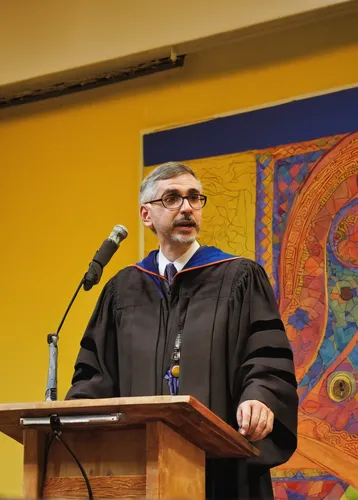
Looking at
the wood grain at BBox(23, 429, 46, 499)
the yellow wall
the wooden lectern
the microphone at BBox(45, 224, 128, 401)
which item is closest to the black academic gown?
the microphone at BBox(45, 224, 128, 401)

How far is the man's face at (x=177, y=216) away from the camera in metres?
3.23

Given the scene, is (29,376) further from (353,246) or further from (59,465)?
(59,465)

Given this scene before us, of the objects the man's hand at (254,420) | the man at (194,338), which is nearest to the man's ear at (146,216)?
the man at (194,338)

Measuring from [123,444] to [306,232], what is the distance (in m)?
2.19

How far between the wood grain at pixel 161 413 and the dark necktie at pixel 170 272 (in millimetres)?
906

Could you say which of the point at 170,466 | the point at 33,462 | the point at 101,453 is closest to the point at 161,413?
the point at 170,466

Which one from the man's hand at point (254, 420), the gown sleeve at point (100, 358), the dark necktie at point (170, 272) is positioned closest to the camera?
the man's hand at point (254, 420)

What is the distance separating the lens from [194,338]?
3.01 metres

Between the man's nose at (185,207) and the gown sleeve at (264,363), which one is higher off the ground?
the man's nose at (185,207)

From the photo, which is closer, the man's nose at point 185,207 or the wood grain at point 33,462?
the wood grain at point 33,462

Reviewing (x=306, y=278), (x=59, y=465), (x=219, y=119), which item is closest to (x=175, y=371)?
(x=59, y=465)

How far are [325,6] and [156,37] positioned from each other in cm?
97

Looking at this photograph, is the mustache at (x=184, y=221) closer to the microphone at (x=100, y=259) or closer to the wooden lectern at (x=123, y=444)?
the microphone at (x=100, y=259)

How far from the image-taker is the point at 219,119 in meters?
4.67
